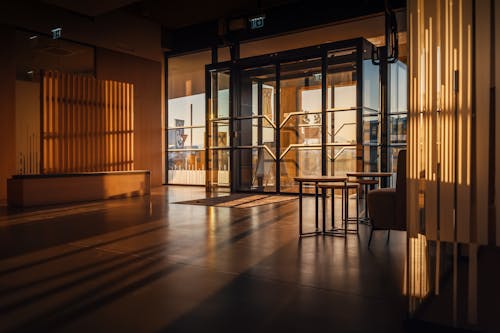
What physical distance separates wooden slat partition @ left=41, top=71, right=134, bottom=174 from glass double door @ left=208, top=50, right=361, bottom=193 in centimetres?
239

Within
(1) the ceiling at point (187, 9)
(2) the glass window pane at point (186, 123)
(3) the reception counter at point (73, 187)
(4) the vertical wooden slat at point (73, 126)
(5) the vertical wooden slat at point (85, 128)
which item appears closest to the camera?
(3) the reception counter at point (73, 187)

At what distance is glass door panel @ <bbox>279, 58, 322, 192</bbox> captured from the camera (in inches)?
364

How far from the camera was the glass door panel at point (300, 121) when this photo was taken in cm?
924

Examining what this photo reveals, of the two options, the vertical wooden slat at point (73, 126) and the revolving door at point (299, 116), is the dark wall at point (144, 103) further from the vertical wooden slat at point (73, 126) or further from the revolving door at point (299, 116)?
the vertical wooden slat at point (73, 126)

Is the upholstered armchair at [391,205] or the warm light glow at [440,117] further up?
the warm light glow at [440,117]

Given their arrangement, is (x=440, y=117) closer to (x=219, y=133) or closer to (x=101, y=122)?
(x=101, y=122)

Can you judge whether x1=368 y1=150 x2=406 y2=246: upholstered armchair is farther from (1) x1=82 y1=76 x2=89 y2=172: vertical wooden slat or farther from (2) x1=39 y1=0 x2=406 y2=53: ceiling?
(1) x1=82 y1=76 x2=89 y2=172: vertical wooden slat

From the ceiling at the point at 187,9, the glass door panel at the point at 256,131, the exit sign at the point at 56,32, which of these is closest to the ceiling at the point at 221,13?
Answer: the ceiling at the point at 187,9

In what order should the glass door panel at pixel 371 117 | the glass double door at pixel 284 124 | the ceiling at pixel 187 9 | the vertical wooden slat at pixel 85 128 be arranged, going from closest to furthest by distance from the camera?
1. the vertical wooden slat at pixel 85 128
2. the glass door panel at pixel 371 117
3. the glass double door at pixel 284 124
4. the ceiling at pixel 187 9

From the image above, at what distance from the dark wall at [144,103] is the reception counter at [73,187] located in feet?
8.23

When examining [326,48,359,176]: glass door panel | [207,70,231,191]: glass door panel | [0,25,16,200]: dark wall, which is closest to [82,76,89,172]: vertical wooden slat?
[0,25,16,200]: dark wall

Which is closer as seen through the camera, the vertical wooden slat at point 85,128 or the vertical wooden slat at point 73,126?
the vertical wooden slat at point 73,126

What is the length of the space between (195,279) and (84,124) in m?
6.40

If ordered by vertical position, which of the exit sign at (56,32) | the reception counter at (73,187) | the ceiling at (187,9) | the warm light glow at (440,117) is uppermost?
the ceiling at (187,9)
